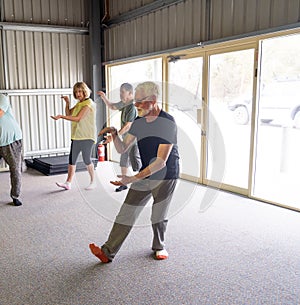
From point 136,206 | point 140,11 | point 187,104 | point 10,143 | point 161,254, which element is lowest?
point 161,254

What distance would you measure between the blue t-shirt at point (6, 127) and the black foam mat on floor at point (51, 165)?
1891 mm

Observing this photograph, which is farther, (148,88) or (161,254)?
(161,254)

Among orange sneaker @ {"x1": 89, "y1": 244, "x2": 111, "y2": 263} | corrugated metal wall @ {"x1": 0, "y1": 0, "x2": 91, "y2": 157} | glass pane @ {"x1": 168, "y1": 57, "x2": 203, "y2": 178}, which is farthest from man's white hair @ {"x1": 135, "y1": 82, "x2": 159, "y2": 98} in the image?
corrugated metal wall @ {"x1": 0, "y1": 0, "x2": 91, "y2": 157}

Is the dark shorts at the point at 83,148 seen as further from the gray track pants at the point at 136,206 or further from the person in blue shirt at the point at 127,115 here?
the gray track pants at the point at 136,206

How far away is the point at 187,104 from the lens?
5.31m

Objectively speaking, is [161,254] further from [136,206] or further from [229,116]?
[229,116]

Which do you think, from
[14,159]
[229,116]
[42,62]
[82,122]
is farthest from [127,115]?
[42,62]

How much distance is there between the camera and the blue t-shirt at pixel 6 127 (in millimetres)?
3797

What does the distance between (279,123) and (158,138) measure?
3685 mm

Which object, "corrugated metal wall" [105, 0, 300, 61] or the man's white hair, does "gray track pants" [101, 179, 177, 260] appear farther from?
"corrugated metal wall" [105, 0, 300, 61]

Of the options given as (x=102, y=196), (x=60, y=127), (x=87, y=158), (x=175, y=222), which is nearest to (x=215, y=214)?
(x=175, y=222)

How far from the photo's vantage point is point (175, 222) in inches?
142

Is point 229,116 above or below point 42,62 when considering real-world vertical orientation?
below

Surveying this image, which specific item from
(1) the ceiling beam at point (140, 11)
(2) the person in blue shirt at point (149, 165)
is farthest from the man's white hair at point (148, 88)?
(1) the ceiling beam at point (140, 11)
